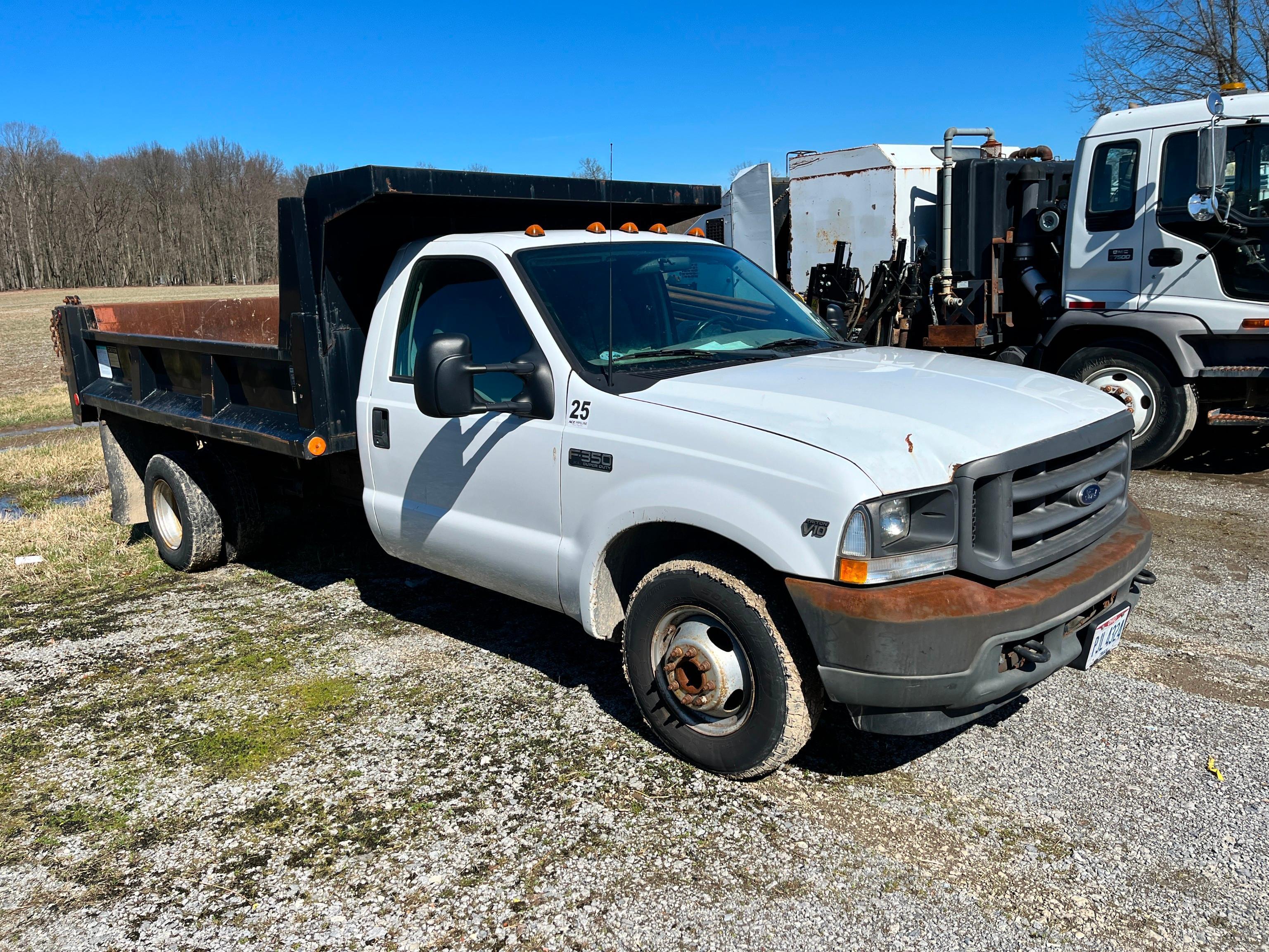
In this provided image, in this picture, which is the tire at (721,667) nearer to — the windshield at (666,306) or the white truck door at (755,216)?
the windshield at (666,306)

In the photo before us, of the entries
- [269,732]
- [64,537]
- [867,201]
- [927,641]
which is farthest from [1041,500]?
[867,201]

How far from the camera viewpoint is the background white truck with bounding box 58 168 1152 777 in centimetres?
304

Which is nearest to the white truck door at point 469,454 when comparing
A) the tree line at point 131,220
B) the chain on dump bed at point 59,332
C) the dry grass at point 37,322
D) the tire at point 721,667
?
the tire at point 721,667

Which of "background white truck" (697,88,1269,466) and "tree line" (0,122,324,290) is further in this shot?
"tree line" (0,122,324,290)

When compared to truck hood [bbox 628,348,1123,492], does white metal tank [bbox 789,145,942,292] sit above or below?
above

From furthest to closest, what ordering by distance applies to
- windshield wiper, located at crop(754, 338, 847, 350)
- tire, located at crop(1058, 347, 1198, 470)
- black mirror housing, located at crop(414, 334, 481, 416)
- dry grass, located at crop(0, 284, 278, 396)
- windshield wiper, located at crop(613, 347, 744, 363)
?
dry grass, located at crop(0, 284, 278, 396) → tire, located at crop(1058, 347, 1198, 470) → windshield wiper, located at crop(754, 338, 847, 350) → windshield wiper, located at crop(613, 347, 744, 363) → black mirror housing, located at crop(414, 334, 481, 416)

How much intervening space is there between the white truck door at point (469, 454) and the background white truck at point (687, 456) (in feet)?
0.04

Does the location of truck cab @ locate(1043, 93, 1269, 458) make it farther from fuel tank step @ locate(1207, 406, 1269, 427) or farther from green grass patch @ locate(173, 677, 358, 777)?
green grass patch @ locate(173, 677, 358, 777)

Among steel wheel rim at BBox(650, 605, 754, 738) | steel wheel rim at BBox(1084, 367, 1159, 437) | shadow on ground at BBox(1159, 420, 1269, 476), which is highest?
steel wheel rim at BBox(1084, 367, 1159, 437)

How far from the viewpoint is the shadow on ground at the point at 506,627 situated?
12.6ft

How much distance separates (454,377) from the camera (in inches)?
142

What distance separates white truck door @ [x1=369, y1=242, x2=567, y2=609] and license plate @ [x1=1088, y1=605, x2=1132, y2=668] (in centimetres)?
197

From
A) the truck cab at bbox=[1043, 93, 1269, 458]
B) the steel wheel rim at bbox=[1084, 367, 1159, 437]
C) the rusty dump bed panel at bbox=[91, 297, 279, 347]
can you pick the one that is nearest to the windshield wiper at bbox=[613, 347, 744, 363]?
the rusty dump bed panel at bbox=[91, 297, 279, 347]

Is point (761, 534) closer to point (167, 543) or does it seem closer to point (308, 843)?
point (308, 843)
